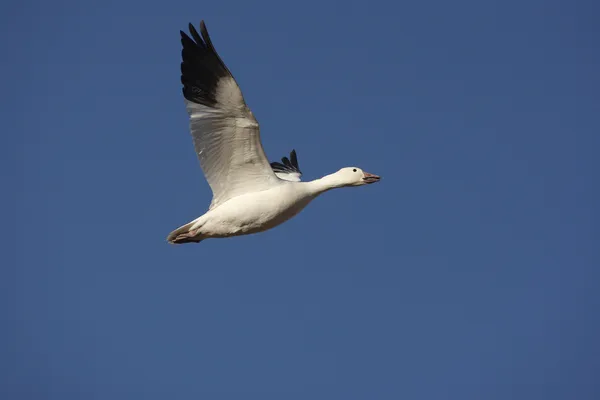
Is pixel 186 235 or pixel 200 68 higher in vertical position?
pixel 200 68

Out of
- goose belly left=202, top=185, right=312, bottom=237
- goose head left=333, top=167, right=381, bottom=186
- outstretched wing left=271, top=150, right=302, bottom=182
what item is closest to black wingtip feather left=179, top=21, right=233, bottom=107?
goose belly left=202, top=185, right=312, bottom=237

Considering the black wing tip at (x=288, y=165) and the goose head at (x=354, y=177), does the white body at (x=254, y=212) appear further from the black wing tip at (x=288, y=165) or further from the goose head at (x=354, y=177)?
the black wing tip at (x=288, y=165)

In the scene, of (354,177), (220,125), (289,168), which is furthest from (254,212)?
(289,168)

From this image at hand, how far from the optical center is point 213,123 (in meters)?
15.2

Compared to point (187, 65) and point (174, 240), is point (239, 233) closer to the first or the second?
point (174, 240)

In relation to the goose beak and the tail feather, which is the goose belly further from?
the goose beak

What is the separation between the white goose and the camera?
15.0 metres

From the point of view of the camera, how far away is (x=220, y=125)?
15.3 meters

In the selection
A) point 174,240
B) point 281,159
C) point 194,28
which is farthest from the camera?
point 281,159

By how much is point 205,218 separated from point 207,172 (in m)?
0.68

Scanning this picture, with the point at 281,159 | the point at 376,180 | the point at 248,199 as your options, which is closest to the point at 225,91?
the point at 248,199

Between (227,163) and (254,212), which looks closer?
(254,212)

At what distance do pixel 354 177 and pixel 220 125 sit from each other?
2.43 m

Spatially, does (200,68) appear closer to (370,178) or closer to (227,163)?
(227,163)
